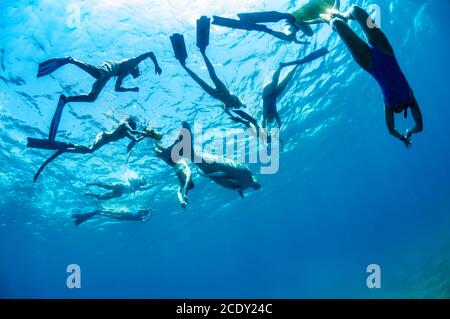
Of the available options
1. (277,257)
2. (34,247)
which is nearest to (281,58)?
(34,247)

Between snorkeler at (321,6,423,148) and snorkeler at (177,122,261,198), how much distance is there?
465 centimetres

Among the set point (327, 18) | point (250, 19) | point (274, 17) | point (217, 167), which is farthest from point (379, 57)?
point (217, 167)

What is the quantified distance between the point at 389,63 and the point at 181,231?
43048 millimetres

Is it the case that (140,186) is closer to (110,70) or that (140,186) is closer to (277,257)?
(110,70)

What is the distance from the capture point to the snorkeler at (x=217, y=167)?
8846 millimetres

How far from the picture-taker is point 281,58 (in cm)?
1486

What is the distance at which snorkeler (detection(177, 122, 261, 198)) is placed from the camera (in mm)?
8846

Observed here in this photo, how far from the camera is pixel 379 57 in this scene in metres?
5.05

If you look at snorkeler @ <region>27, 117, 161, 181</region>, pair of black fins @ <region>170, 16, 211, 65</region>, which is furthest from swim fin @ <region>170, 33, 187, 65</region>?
snorkeler @ <region>27, 117, 161, 181</region>

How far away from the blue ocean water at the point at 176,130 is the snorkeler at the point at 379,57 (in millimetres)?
4065

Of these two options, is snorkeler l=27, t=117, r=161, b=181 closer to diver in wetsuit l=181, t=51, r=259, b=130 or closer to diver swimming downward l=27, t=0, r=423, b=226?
diver swimming downward l=27, t=0, r=423, b=226

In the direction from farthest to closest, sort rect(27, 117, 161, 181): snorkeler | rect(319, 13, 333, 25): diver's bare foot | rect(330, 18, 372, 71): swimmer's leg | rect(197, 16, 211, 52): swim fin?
rect(27, 117, 161, 181): snorkeler, rect(197, 16, 211, 52): swim fin, rect(319, 13, 333, 25): diver's bare foot, rect(330, 18, 372, 71): swimmer's leg

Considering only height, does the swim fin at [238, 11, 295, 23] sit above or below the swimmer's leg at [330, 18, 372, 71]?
above

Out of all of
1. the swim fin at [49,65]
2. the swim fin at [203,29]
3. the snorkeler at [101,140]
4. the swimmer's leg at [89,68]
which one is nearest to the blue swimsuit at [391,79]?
the swim fin at [203,29]
